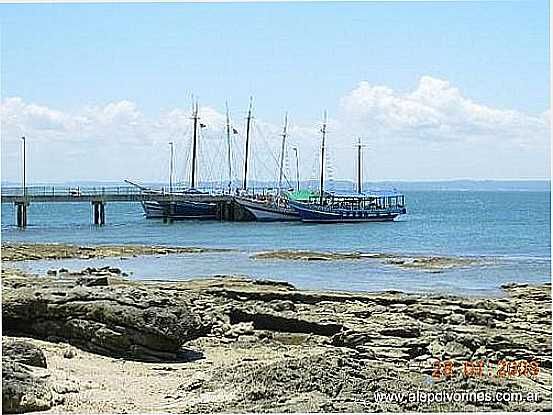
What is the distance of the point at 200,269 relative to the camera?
27828mm

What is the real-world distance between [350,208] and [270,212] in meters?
4.91

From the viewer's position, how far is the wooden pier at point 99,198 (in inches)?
1954

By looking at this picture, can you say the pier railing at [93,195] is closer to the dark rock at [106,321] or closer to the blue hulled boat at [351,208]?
the blue hulled boat at [351,208]

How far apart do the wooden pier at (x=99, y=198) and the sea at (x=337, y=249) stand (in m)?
1.51

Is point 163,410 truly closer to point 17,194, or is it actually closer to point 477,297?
point 477,297

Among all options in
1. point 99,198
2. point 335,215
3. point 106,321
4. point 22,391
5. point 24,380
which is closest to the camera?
point 22,391

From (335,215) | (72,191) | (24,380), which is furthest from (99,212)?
(24,380)

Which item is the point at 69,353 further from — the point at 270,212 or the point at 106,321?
the point at 270,212


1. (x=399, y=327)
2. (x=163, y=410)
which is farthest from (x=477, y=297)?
(x=163, y=410)

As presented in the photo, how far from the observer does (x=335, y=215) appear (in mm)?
57156

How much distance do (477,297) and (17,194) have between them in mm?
34785

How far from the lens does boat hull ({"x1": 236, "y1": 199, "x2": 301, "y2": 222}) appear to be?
58250 millimetres

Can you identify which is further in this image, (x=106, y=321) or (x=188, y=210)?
(x=188, y=210)

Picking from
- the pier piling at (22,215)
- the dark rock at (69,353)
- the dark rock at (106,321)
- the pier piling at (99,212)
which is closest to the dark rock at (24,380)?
the dark rock at (69,353)
